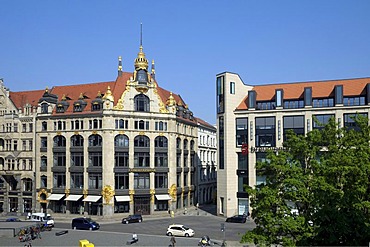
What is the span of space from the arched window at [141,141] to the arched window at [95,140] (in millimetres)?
6083

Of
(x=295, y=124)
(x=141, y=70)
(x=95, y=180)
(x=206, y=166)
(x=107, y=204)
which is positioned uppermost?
(x=141, y=70)

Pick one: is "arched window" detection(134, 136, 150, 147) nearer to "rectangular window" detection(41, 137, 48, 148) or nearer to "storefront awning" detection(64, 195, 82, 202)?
"storefront awning" detection(64, 195, 82, 202)

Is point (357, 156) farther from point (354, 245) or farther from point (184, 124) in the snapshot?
point (184, 124)

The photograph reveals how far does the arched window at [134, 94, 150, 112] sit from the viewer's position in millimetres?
79250

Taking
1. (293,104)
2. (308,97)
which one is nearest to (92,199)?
(293,104)

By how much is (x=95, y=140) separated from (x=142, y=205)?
14093mm

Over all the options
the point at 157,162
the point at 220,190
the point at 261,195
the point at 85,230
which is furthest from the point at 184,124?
the point at 261,195

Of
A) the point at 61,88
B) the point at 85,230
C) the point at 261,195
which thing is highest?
the point at 61,88

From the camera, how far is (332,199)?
28.0 metres

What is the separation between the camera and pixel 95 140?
7806 centimetres

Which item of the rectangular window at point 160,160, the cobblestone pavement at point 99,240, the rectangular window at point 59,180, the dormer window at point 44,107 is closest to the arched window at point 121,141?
the rectangular window at point 160,160

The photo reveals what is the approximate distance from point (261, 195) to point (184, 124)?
57.3 m

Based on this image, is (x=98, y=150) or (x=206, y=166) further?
(x=206, y=166)

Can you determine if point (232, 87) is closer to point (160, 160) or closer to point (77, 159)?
point (160, 160)
